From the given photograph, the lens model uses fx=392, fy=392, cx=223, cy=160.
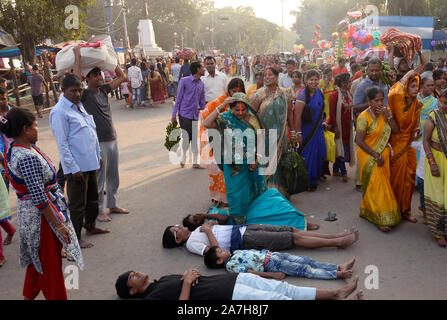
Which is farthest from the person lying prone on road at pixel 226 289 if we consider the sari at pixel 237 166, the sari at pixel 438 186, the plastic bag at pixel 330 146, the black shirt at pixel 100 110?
the plastic bag at pixel 330 146

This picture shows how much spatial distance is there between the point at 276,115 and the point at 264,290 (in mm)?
2662

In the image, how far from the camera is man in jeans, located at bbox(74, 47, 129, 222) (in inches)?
180

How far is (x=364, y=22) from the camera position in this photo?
64.1ft

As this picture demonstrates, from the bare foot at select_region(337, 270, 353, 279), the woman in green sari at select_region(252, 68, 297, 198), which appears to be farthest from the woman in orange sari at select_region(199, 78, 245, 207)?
the bare foot at select_region(337, 270, 353, 279)

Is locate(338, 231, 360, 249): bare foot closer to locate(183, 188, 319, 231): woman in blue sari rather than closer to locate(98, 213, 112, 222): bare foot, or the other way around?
locate(183, 188, 319, 231): woman in blue sari

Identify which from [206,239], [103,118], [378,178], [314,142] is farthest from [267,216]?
[103,118]

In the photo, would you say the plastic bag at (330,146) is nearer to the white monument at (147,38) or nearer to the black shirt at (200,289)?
the black shirt at (200,289)

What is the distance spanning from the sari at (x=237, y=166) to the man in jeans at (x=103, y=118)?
148 centimetres

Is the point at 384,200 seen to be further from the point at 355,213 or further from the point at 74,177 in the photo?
the point at 74,177

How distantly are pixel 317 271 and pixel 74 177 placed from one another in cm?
257

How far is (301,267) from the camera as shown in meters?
3.46

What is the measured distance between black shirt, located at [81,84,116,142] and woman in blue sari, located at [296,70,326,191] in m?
2.56

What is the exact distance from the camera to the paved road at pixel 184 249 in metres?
3.46

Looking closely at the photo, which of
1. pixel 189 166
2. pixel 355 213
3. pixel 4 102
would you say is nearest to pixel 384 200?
pixel 355 213
